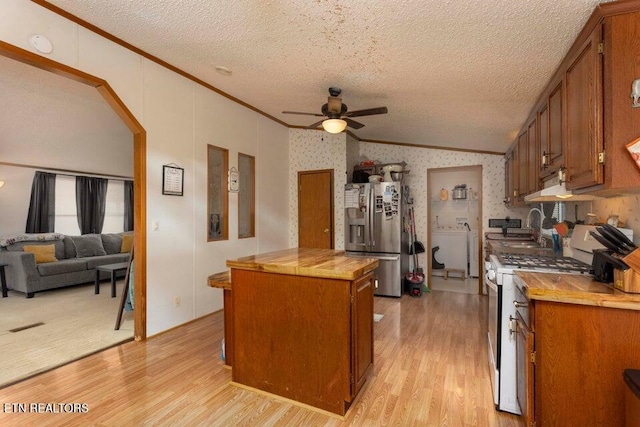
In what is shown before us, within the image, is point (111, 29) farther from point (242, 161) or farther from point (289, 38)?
point (242, 161)

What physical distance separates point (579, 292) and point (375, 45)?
6.55 ft

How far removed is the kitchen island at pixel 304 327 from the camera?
1867 mm

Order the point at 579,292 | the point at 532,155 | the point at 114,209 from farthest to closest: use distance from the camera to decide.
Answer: the point at 114,209 < the point at 532,155 < the point at 579,292

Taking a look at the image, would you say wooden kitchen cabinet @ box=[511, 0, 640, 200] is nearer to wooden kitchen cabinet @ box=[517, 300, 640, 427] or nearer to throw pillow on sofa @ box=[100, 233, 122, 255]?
wooden kitchen cabinet @ box=[517, 300, 640, 427]

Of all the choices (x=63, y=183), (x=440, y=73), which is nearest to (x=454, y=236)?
(x=440, y=73)

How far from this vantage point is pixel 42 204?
588 centimetres

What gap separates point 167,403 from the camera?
2021mm

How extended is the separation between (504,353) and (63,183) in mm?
7858

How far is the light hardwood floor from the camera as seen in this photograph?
187cm

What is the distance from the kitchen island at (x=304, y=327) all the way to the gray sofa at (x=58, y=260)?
14.3ft

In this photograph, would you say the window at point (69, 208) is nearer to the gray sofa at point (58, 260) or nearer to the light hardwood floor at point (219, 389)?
the gray sofa at point (58, 260)

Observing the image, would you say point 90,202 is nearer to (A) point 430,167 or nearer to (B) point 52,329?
(B) point 52,329

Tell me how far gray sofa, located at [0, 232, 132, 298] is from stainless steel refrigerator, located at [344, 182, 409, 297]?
4.41m

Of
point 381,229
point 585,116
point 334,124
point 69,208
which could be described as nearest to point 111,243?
point 69,208
